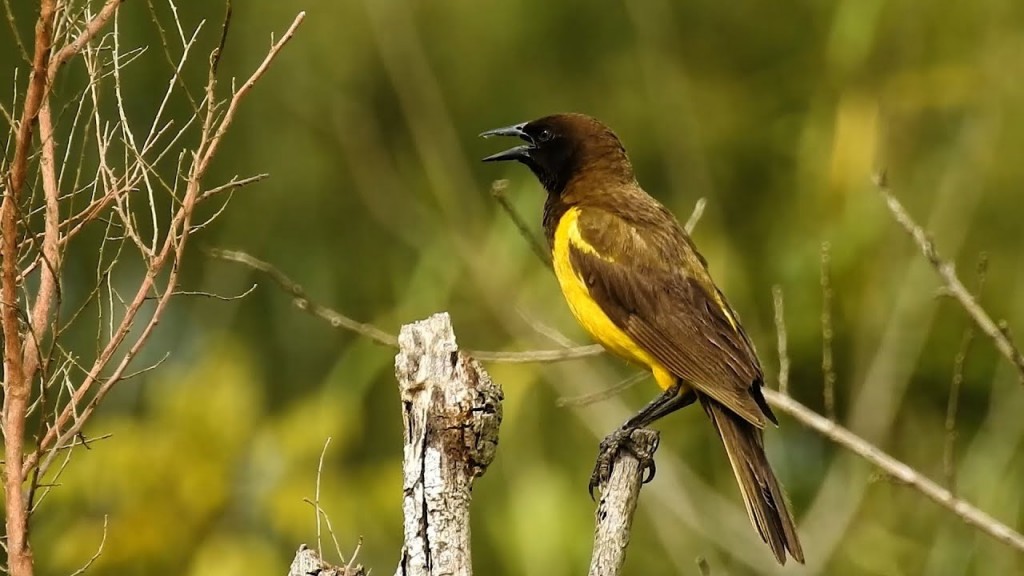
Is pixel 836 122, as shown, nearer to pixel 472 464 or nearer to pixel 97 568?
pixel 97 568

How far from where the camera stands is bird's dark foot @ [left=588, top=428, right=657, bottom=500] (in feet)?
11.0

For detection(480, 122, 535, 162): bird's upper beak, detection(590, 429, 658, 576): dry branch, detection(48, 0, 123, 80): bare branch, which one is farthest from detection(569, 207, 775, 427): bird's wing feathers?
detection(48, 0, 123, 80): bare branch

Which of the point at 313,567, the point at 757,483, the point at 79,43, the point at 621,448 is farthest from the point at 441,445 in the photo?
the point at 757,483

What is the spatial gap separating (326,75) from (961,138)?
2.86 m

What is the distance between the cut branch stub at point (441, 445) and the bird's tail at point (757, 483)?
111 cm

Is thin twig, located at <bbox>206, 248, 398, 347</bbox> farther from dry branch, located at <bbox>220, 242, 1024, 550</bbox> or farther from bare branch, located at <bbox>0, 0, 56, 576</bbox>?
bare branch, located at <bbox>0, 0, 56, 576</bbox>

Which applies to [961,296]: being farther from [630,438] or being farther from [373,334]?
[373,334]

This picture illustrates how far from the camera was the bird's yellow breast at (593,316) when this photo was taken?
409 cm

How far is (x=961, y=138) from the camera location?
19.9 ft

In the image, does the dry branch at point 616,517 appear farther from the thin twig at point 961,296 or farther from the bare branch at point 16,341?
the bare branch at point 16,341

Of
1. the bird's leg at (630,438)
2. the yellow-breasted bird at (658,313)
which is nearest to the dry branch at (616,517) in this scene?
the bird's leg at (630,438)

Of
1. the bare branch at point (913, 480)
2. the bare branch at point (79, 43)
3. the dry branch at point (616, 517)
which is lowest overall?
the bare branch at point (913, 480)

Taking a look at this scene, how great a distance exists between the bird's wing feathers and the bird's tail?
0.08 m

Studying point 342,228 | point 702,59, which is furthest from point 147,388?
point 702,59
